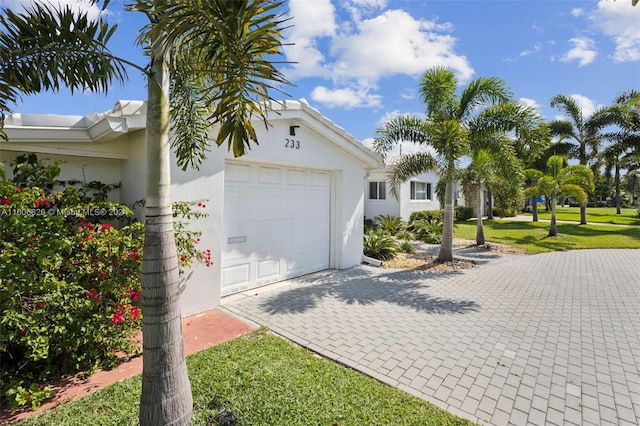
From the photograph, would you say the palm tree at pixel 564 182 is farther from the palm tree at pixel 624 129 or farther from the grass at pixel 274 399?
the grass at pixel 274 399

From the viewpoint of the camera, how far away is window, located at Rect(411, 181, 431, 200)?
25.8 m

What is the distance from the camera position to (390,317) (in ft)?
21.6

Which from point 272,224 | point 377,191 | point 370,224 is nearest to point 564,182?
point 377,191

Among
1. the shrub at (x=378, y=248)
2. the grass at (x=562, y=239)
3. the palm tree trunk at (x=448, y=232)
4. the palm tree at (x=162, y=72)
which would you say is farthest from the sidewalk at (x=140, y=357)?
the grass at (x=562, y=239)

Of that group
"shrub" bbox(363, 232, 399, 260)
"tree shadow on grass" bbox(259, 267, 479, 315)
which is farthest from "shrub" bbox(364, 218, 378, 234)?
"tree shadow on grass" bbox(259, 267, 479, 315)

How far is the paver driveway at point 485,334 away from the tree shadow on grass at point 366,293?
32 millimetres

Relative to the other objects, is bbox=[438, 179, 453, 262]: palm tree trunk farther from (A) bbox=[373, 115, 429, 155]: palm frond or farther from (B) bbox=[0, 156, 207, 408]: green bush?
(B) bbox=[0, 156, 207, 408]: green bush

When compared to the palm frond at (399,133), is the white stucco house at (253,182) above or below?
below

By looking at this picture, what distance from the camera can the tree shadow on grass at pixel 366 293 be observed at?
23.6 feet

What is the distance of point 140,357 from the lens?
4957 millimetres

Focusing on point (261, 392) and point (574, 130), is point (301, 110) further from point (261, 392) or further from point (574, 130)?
point (574, 130)

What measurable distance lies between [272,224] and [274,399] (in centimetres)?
533

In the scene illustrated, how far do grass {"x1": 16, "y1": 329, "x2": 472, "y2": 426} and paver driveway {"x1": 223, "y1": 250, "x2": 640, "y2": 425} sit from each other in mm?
396

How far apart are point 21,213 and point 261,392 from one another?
3920 millimetres
